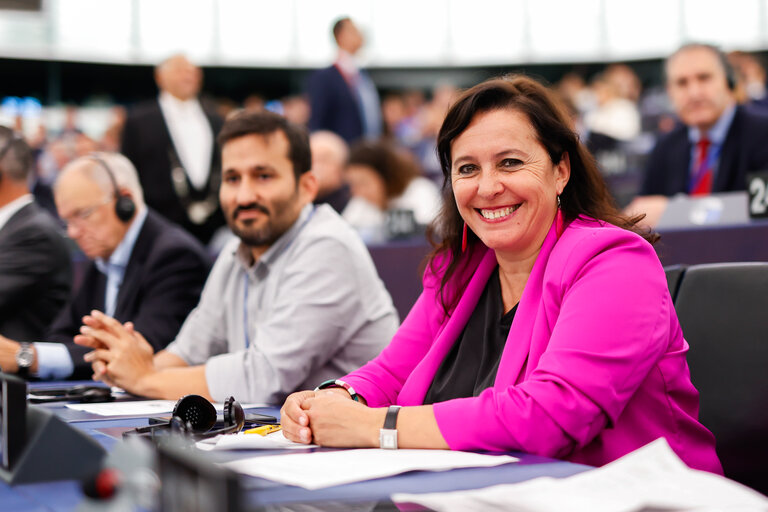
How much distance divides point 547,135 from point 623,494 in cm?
94

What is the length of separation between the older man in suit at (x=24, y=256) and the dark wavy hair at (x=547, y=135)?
182 cm

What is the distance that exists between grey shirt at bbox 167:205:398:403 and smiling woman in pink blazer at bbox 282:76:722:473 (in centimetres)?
51

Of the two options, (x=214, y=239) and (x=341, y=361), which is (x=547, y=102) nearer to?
(x=341, y=361)

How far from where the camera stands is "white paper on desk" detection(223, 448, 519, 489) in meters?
1.12

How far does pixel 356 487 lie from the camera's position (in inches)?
41.9

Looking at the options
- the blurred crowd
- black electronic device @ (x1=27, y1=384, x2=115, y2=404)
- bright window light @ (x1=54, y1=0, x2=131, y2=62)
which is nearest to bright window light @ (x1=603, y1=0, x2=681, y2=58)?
the blurred crowd

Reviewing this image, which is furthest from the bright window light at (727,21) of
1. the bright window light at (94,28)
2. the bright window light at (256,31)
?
the bright window light at (94,28)

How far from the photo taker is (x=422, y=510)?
98 cm

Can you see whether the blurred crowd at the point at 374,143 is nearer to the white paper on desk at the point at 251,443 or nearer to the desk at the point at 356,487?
the white paper on desk at the point at 251,443

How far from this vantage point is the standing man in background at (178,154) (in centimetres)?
531

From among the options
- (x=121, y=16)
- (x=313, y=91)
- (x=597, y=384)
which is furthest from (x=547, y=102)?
(x=121, y=16)

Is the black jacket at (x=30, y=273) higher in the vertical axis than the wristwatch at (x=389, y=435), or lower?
higher

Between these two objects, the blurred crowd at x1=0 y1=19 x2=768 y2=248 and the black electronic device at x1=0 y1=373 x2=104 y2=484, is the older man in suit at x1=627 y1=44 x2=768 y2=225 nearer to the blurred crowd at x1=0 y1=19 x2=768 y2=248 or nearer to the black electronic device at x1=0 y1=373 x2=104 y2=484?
the blurred crowd at x1=0 y1=19 x2=768 y2=248

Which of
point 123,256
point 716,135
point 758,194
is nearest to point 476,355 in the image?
point 758,194
